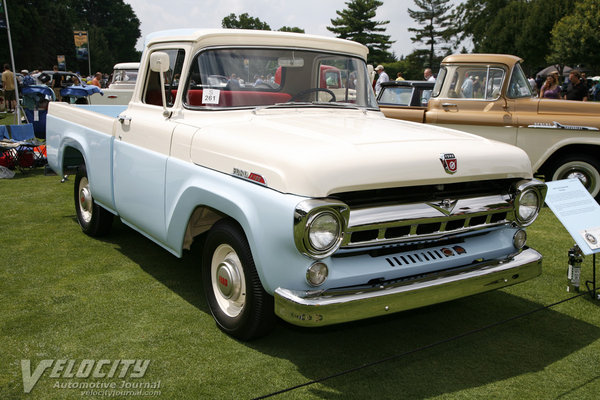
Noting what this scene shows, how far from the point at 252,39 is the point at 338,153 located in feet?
5.16

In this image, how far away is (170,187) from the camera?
3.78 meters

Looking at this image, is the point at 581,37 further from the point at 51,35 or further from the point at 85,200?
the point at 51,35

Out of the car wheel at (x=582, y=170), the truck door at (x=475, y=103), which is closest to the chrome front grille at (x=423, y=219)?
the truck door at (x=475, y=103)

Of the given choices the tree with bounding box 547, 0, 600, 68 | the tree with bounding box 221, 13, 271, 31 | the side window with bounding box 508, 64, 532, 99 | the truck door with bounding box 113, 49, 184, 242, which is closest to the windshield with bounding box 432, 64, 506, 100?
the side window with bounding box 508, 64, 532, 99

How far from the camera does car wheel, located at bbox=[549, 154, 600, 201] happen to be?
7793 mm

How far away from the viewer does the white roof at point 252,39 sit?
3.94m

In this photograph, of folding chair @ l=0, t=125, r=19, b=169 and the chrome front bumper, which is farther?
folding chair @ l=0, t=125, r=19, b=169

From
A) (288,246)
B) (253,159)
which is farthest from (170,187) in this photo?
(288,246)

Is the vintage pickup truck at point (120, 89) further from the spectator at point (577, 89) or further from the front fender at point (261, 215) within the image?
the front fender at point (261, 215)

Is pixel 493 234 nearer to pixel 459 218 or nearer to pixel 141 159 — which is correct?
pixel 459 218

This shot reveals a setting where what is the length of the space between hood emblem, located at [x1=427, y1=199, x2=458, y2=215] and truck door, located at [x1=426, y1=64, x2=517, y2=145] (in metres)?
5.16

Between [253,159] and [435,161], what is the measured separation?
3.37 feet

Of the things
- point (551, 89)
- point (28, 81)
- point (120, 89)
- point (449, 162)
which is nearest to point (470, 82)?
Result: point (551, 89)

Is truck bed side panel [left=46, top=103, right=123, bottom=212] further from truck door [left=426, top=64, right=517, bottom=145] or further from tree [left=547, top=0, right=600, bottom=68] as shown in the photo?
tree [left=547, top=0, right=600, bottom=68]
